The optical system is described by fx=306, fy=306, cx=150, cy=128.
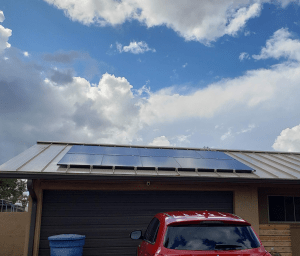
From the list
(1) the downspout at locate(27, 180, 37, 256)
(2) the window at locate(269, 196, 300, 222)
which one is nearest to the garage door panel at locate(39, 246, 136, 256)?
(1) the downspout at locate(27, 180, 37, 256)

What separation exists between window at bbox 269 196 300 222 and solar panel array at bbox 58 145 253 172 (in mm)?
1950

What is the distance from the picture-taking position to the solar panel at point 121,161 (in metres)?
9.94

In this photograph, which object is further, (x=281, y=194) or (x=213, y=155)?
(x=213, y=155)

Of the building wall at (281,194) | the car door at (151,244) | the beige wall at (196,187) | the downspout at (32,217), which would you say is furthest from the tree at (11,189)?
the car door at (151,244)

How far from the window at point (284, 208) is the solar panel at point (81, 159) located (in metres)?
6.53

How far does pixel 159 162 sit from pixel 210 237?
6.29 metres

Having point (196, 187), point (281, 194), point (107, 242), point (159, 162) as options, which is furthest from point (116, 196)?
point (281, 194)

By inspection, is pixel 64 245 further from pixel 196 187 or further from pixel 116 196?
pixel 196 187

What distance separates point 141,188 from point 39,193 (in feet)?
10.6

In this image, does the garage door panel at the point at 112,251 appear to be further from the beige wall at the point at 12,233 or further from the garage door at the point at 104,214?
the beige wall at the point at 12,233

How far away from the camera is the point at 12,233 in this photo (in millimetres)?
10711

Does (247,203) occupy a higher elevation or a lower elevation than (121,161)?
lower

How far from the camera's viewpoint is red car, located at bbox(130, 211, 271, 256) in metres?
4.14

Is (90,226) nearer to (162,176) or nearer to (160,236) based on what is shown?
(162,176)
